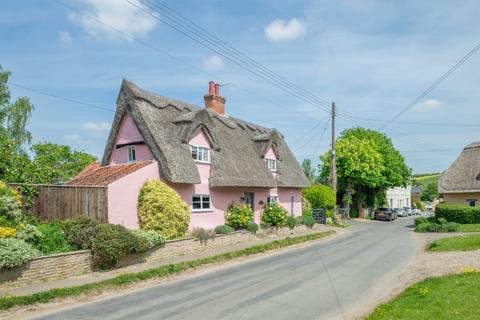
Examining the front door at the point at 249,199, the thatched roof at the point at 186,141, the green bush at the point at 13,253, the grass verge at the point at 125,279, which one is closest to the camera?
the grass verge at the point at 125,279

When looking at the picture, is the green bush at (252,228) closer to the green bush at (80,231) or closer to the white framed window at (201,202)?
the white framed window at (201,202)

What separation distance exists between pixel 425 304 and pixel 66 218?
14.4 meters

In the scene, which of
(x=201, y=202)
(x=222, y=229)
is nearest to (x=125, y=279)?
(x=222, y=229)

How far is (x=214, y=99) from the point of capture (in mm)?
31969

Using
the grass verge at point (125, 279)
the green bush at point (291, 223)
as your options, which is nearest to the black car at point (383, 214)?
the green bush at point (291, 223)

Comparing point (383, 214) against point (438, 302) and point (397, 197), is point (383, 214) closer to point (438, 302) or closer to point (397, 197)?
point (397, 197)

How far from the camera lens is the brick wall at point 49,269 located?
1220cm

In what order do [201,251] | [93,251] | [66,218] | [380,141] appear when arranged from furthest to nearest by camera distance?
1. [380,141]
2. [201,251]
3. [66,218]
4. [93,251]

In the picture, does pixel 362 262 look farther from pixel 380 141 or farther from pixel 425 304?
pixel 380 141

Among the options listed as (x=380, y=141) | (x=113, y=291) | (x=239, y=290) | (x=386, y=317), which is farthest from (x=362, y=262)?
(x=380, y=141)

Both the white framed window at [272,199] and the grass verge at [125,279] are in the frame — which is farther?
the white framed window at [272,199]

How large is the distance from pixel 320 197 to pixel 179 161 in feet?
71.3

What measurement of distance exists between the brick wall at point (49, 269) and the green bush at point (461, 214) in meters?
31.5

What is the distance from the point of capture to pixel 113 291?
1276cm
